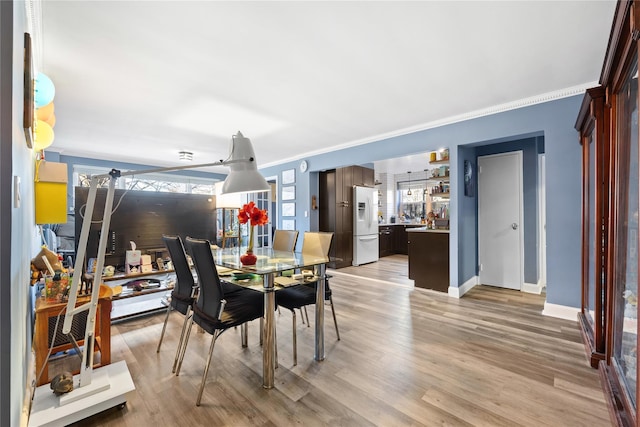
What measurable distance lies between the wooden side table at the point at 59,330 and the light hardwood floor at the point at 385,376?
0.82 ft

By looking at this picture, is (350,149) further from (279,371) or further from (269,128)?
(279,371)

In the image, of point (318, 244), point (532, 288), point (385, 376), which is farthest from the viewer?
point (532, 288)

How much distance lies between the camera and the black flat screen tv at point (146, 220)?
2.76 m

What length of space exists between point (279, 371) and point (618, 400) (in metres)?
1.94

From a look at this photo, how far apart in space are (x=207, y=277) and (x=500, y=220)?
4.11 meters

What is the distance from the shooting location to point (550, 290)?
2.98m

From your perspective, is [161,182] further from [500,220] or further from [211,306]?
[500,220]

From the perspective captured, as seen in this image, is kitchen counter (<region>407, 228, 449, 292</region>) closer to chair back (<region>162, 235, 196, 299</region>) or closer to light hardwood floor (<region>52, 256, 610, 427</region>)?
light hardwood floor (<region>52, 256, 610, 427</region>)

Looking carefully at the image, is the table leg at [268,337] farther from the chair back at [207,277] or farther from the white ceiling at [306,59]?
the white ceiling at [306,59]

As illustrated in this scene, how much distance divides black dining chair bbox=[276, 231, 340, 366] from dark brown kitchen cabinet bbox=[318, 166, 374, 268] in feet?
8.78

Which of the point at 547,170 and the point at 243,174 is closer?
the point at 243,174

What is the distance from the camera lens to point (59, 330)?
2.03m

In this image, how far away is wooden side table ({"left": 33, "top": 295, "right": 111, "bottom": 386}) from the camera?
1778 millimetres

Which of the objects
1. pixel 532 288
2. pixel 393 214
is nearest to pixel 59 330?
pixel 532 288
